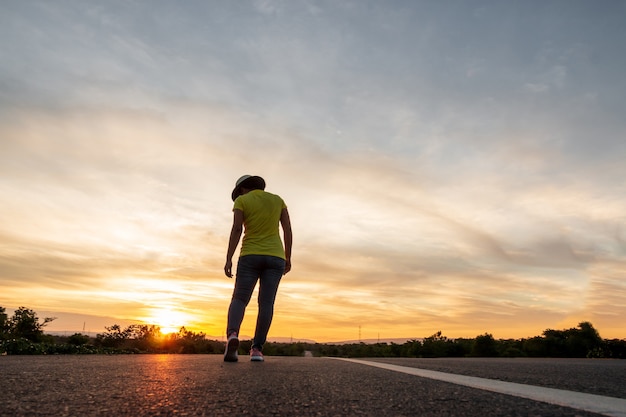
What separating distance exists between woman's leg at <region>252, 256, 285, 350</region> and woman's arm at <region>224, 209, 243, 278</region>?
1.75ft

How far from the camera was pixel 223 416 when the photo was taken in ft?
5.81

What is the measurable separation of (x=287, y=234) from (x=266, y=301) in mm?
1083

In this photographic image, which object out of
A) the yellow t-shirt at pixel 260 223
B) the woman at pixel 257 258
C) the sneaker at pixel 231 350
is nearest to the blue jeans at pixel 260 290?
the woman at pixel 257 258

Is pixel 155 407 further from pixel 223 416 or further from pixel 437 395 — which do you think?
pixel 437 395

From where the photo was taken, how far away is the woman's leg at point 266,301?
6.32 m

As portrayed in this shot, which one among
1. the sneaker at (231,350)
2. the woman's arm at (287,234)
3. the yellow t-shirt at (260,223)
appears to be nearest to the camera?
the sneaker at (231,350)

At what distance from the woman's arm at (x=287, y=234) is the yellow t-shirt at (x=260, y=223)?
0.23 m

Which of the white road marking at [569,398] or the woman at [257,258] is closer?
the white road marking at [569,398]

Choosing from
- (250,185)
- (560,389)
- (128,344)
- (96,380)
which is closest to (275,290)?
(250,185)

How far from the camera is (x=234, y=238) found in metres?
6.61

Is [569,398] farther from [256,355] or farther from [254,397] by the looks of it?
[256,355]

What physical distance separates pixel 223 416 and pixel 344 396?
2.72 feet

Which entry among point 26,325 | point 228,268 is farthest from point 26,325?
point 228,268

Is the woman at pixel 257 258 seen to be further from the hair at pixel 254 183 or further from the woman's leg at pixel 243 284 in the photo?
the hair at pixel 254 183
